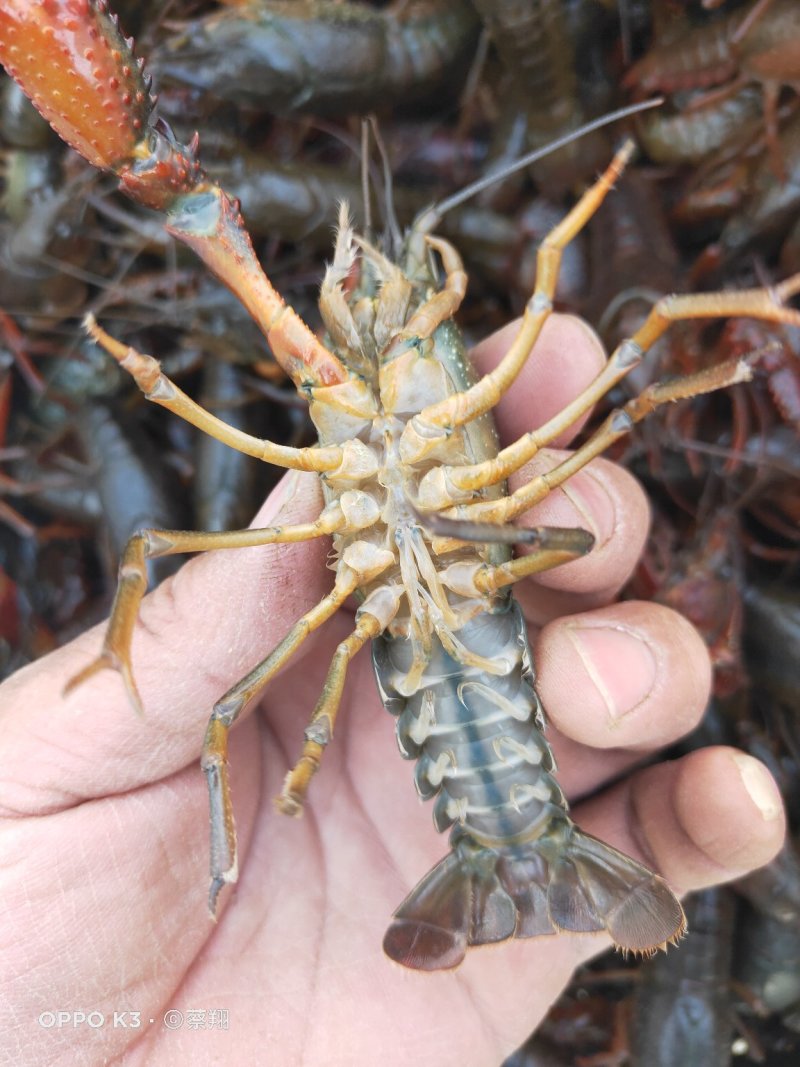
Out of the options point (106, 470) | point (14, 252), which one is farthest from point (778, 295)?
point (14, 252)

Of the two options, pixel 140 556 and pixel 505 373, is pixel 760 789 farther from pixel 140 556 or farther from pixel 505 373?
pixel 140 556

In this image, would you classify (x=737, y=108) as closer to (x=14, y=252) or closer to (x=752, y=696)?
(x=752, y=696)

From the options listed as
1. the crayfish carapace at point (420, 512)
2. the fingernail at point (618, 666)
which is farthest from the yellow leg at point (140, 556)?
the fingernail at point (618, 666)

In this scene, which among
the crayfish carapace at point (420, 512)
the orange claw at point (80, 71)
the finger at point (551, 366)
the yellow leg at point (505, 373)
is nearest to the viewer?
the orange claw at point (80, 71)

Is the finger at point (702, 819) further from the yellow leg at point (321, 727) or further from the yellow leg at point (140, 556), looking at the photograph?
the yellow leg at point (140, 556)

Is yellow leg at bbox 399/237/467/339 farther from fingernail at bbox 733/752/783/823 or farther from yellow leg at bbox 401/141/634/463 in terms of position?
fingernail at bbox 733/752/783/823

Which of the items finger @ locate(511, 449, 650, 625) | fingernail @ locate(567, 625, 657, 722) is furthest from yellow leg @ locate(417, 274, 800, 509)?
fingernail @ locate(567, 625, 657, 722)
